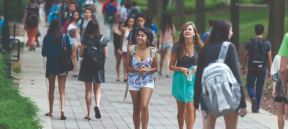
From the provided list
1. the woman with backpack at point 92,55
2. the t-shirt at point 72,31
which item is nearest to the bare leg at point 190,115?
the woman with backpack at point 92,55

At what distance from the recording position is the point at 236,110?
13.8 ft

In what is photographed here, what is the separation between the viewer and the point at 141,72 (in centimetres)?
583

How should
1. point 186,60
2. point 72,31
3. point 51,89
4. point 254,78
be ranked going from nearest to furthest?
point 186,60 → point 51,89 → point 254,78 → point 72,31

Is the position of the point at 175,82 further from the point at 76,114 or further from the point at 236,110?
the point at 76,114

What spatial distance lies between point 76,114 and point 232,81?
397 centimetres

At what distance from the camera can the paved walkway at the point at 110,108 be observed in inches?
268

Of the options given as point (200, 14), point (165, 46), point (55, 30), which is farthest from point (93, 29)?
point (200, 14)

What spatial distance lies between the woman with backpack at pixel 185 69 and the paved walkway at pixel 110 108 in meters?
1.06

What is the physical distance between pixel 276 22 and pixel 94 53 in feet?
22.2

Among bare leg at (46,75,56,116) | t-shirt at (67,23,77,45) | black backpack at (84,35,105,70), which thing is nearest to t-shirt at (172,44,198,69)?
black backpack at (84,35,105,70)

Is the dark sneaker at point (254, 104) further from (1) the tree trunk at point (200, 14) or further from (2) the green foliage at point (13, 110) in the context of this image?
(1) the tree trunk at point (200, 14)

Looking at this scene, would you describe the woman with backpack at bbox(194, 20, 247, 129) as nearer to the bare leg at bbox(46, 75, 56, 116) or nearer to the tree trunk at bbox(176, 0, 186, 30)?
the bare leg at bbox(46, 75, 56, 116)

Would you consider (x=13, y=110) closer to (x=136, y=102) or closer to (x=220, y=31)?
(x=136, y=102)

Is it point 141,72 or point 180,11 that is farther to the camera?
point 180,11
